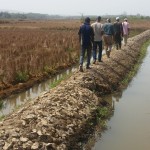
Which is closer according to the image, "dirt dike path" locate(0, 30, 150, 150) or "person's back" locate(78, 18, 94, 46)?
"dirt dike path" locate(0, 30, 150, 150)

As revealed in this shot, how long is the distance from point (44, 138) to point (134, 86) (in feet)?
22.9

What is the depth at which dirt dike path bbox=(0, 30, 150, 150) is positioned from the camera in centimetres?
618

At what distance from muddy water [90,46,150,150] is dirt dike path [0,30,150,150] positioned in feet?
1.65

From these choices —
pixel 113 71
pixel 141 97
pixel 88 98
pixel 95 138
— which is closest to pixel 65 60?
pixel 113 71

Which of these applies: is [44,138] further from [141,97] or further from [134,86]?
[134,86]

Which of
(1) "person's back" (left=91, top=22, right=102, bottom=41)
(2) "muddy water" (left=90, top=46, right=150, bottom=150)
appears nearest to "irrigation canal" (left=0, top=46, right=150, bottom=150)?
(2) "muddy water" (left=90, top=46, right=150, bottom=150)

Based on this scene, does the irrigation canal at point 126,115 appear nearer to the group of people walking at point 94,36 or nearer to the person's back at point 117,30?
the group of people walking at point 94,36

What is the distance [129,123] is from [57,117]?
6.74 feet

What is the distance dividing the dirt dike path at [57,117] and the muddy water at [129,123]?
502 mm

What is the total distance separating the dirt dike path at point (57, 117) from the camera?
6184 mm

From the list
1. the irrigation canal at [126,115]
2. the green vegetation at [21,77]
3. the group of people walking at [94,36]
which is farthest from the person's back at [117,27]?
the green vegetation at [21,77]

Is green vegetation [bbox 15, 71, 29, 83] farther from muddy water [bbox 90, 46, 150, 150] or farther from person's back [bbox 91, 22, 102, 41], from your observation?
muddy water [bbox 90, 46, 150, 150]

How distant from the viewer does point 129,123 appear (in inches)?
332

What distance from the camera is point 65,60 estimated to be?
17469 millimetres
